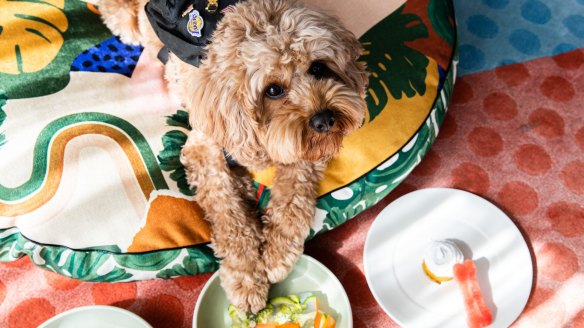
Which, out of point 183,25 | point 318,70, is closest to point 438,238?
point 318,70

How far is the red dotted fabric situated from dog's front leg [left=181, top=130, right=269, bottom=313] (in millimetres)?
278

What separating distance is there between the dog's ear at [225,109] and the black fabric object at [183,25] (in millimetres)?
209

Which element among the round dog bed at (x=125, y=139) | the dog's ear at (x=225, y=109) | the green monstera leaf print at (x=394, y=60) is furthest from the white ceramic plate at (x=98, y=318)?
the green monstera leaf print at (x=394, y=60)

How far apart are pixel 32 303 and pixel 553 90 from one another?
2.46 metres

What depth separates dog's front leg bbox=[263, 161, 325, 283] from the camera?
5.37 feet

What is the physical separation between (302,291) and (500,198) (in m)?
0.94

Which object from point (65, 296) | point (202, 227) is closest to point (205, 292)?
point (202, 227)

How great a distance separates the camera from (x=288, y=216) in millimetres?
1663

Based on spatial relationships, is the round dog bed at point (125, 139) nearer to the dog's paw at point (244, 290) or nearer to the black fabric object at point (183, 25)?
the dog's paw at point (244, 290)

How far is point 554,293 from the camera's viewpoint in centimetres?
178

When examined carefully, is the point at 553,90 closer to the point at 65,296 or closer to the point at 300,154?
the point at 300,154

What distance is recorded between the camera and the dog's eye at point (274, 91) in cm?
135

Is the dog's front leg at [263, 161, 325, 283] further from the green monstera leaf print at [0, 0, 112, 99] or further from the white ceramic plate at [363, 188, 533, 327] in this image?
the green monstera leaf print at [0, 0, 112, 99]

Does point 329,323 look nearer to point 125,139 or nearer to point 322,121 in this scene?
point 322,121
